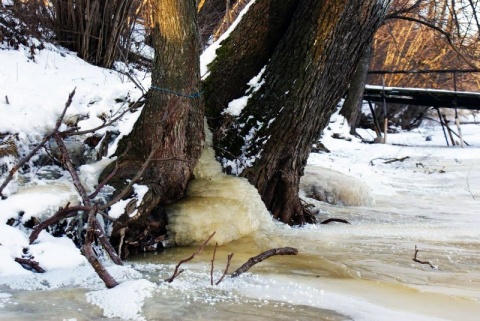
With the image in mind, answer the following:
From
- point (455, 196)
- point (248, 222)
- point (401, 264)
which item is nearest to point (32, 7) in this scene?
point (248, 222)

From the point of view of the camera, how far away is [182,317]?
193cm

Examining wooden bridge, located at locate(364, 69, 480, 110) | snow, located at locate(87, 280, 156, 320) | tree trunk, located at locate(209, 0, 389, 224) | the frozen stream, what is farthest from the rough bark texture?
wooden bridge, located at locate(364, 69, 480, 110)

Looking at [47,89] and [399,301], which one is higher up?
[47,89]

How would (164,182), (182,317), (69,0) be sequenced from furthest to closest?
(69,0)
(164,182)
(182,317)

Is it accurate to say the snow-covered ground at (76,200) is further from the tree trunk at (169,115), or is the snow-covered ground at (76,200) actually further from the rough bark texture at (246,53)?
the rough bark texture at (246,53)

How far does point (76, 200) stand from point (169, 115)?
80 cm

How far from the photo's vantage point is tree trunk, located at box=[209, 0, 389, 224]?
3.85 m

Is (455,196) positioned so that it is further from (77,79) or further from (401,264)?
(77,79)

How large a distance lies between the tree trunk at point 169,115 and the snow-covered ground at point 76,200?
1.15 feet

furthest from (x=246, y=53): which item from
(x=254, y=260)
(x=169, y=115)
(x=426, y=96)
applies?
(x=426, y=96)

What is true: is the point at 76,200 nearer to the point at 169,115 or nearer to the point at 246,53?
the point at 169,115

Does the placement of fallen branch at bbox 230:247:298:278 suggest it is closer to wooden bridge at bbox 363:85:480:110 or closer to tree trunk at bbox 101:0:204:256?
tree trunk at bbox 101:0:204:256

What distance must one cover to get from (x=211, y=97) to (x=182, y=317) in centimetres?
252

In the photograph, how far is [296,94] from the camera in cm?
394
